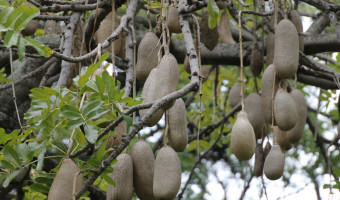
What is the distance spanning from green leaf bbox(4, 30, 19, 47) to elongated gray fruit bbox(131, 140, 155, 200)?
337 mm

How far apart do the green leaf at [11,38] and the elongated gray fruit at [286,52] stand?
0.62 m

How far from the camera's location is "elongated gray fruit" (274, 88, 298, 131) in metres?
1.35

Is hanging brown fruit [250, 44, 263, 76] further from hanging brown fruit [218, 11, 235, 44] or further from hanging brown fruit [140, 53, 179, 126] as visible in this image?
hanging brown fruit [140, 53, 179, 126]

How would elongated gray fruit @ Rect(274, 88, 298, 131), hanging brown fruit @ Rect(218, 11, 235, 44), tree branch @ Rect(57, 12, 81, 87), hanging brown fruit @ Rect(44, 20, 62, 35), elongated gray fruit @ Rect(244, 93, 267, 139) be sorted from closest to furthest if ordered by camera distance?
elongated gray fruit @ Rect(274, 88, 298, 131)
tree branch @ Rect(57, 12, 81, 87)
elongated gray fruit @ Rect(244, 93, 267, 139)
hanging brown fruit @ Rect(44, 20, 62, 35)
hanging brown fruit @ Rect(218, 11, 235, 44)

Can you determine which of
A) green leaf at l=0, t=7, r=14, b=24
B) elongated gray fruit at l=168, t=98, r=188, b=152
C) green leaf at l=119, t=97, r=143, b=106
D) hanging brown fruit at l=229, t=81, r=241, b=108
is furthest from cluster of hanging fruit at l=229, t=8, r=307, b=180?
hanging brown fruit at l=229, t=81, r=241, b=108

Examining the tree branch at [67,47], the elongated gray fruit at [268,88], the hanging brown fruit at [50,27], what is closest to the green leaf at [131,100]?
the tree branch at [67,47]

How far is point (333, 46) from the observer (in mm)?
2109

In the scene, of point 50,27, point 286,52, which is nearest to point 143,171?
point 286,52

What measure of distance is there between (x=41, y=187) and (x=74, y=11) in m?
0.60

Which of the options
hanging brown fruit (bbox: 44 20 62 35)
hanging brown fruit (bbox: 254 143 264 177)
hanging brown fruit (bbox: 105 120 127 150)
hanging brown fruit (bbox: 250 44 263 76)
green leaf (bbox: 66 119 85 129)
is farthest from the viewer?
hanging brown fruit (bbox: 44 20 62 35)

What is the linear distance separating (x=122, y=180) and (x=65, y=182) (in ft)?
0.45

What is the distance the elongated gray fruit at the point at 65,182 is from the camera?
980 millimetres

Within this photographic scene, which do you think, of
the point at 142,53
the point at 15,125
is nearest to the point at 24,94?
the point at 15,125

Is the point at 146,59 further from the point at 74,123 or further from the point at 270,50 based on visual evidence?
the point at 270,50
